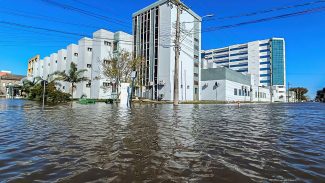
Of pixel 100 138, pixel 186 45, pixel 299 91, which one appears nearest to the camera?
pixel 100 138

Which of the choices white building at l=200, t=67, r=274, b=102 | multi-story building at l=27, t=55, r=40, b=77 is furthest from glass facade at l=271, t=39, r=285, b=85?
multi-story building at l=27, t=55, r=40, b=77

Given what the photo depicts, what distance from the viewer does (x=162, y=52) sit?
51.2 m

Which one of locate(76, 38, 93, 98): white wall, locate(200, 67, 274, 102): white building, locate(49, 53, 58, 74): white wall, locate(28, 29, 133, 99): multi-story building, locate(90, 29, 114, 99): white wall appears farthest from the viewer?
locate(49, 53, 58, 74): white wall

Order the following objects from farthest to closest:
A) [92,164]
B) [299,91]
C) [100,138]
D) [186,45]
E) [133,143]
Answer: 1. [299,91]
2. [186,45]
3. [100,138]
4. [133,143]
5. [92,164]

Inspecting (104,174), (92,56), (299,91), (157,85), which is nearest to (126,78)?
(157,85)

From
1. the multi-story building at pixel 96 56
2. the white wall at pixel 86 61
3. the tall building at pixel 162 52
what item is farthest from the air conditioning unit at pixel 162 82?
the white wall at pixel 86 61

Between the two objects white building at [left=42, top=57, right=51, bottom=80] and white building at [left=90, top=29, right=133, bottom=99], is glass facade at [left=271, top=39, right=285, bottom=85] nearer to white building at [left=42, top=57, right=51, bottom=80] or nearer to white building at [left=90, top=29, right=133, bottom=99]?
white building at [left=90, top=29, right=133, bottom=99]

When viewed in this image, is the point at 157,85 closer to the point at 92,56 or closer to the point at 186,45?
the point at 186,45

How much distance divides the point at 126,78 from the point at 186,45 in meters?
19.1

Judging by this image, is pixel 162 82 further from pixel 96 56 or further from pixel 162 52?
pixel 96 56

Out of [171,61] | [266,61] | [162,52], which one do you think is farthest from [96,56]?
[266,61]

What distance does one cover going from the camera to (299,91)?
162 meters

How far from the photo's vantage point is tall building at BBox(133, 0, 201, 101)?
50.1 meters

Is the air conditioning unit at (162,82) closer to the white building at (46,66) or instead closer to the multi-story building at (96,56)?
the multi-story building at (96,56)
